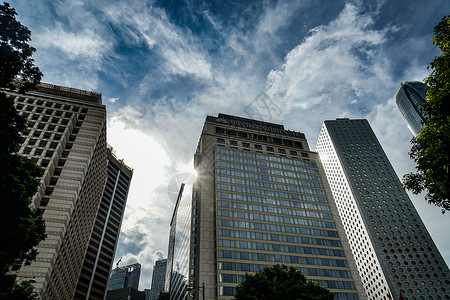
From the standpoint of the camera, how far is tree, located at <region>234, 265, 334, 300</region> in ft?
81.0

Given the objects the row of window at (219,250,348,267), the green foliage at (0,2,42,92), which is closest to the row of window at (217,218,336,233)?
the row of window at (219,250,348,267)

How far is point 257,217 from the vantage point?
64.0 meters

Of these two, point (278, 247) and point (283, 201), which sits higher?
point (283, 201)

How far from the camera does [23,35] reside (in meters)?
17.2

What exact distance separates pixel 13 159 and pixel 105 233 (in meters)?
106

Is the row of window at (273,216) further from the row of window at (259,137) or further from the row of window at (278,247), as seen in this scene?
the row of window at (259,137)

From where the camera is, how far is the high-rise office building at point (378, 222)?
333 feet

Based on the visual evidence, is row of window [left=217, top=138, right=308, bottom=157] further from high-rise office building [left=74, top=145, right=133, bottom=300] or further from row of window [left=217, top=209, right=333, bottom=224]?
high-rise office building [left=74, top=145, right=133, bottom=300]

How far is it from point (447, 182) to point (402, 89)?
17087 cm

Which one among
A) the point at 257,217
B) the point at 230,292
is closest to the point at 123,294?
the point at 257,217

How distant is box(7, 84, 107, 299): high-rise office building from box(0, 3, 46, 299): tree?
86.8ft

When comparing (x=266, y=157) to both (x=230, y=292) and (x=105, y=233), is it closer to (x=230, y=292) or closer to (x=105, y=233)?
(x=230, y=292)

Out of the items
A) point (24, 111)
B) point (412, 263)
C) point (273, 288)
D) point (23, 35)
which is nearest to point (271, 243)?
point (273, 288)

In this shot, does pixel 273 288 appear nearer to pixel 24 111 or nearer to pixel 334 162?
pixel 24 111
